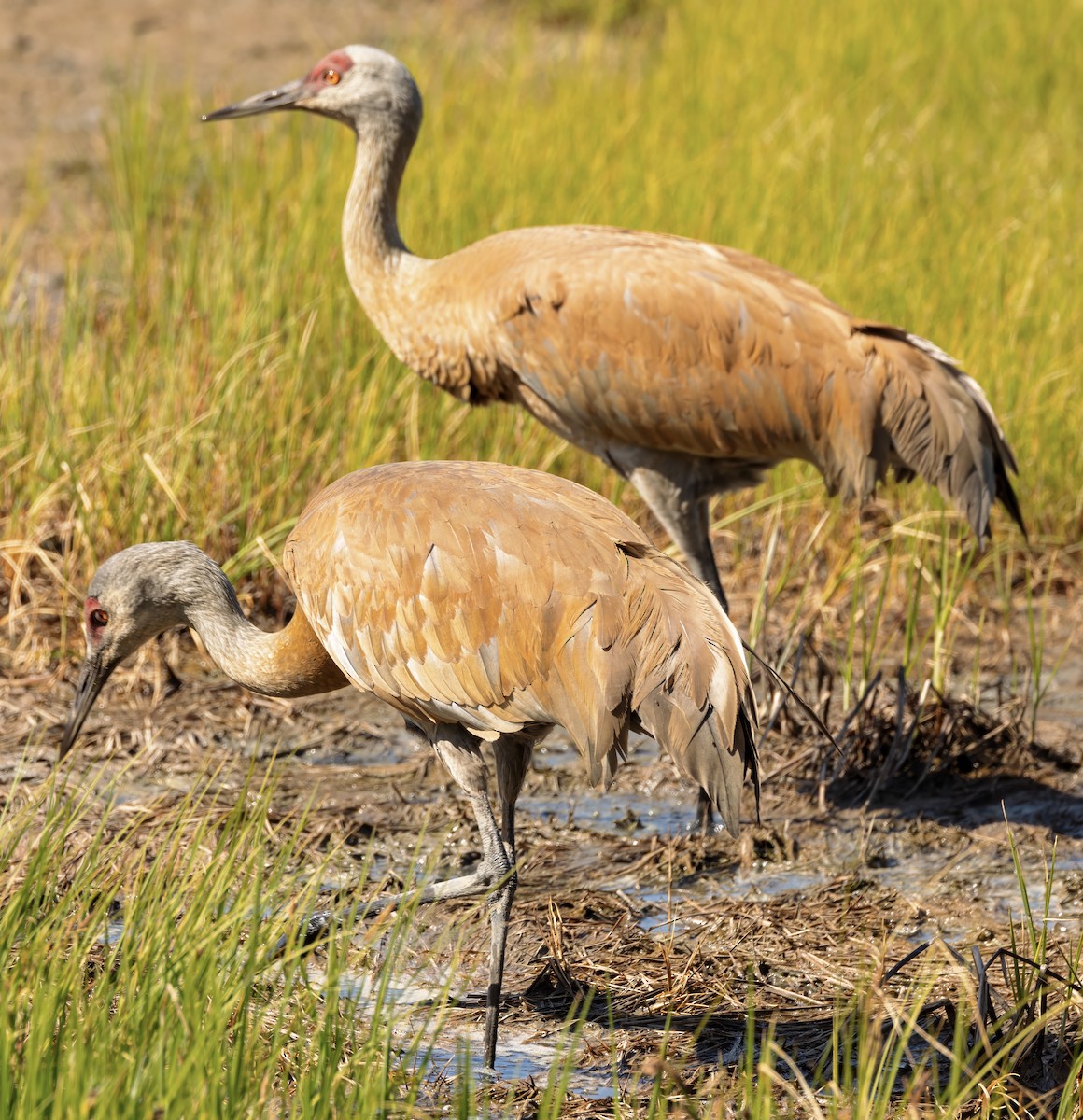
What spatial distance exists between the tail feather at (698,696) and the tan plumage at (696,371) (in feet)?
4.99

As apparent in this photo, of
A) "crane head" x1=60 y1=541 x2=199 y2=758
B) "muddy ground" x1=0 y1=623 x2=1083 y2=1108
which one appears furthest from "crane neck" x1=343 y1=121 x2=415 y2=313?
"crane head" x1=60 y1=541 x2=199 y2=758

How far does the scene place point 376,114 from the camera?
5.34 metres

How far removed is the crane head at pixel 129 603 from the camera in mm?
3768

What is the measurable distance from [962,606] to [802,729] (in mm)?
1073

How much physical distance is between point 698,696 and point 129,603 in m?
1.38

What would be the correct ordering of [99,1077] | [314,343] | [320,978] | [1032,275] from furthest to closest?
[1032,275] → [314,343] → [320,978] → [99,1077]

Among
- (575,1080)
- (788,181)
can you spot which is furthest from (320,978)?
(788,181)

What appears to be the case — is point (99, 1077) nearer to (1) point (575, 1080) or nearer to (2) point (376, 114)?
(1) point (575, 1080)

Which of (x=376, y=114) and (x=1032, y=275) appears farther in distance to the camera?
(x=1032, y=275)

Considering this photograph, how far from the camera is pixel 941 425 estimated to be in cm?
459

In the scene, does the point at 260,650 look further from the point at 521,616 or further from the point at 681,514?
the point at 681,514

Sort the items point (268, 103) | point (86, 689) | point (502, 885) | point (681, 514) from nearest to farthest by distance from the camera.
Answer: point (502, 885), point (86, 689), point (681, 514), point (268, 103)

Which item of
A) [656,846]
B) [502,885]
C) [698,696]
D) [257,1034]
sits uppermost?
[698,696]

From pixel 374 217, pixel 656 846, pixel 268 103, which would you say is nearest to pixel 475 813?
pixel 656 846
